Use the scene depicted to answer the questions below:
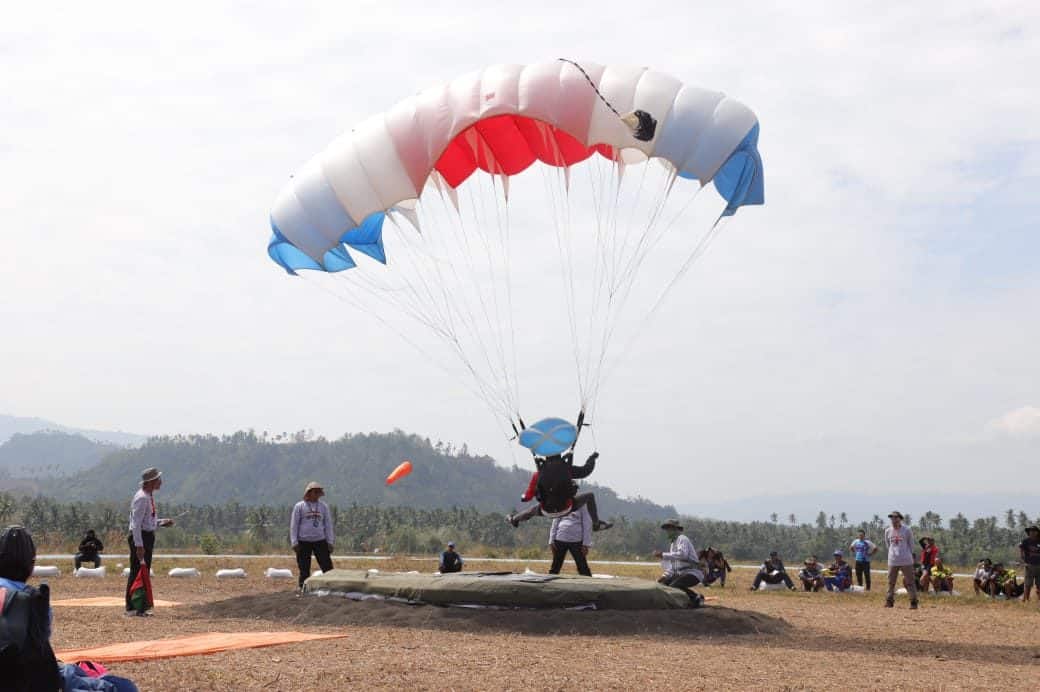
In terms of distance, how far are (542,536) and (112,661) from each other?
191ft

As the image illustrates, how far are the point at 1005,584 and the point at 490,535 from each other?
4075 centimetres

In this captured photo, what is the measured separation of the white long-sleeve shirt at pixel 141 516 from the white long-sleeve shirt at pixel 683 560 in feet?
21.4

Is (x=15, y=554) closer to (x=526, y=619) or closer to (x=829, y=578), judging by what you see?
(x=526, y=619)

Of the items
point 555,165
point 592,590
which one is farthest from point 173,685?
point 555,165

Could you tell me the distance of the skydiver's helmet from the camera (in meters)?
5.38

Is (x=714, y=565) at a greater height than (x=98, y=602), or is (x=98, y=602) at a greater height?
(x=714, y=565)

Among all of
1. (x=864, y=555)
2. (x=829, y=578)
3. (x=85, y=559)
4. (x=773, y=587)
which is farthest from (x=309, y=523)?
(x=864, y=555)

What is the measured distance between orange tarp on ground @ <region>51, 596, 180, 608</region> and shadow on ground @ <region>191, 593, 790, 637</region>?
9.01 ft

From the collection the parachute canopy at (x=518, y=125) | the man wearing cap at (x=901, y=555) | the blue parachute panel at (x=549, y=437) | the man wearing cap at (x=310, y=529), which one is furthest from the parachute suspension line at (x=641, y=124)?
the man wearing cap at (x=901, y=555)

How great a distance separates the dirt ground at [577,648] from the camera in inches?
324

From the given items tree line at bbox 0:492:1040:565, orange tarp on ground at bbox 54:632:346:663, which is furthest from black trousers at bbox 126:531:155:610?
tree line at bbox 0:492:1040:565

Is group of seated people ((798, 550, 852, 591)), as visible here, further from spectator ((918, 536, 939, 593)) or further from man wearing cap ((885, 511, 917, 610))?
man wearing cap ((885, 511, 917, 610))

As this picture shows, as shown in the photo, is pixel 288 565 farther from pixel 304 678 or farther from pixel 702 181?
pixel 304 678

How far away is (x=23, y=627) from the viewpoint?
518cm
